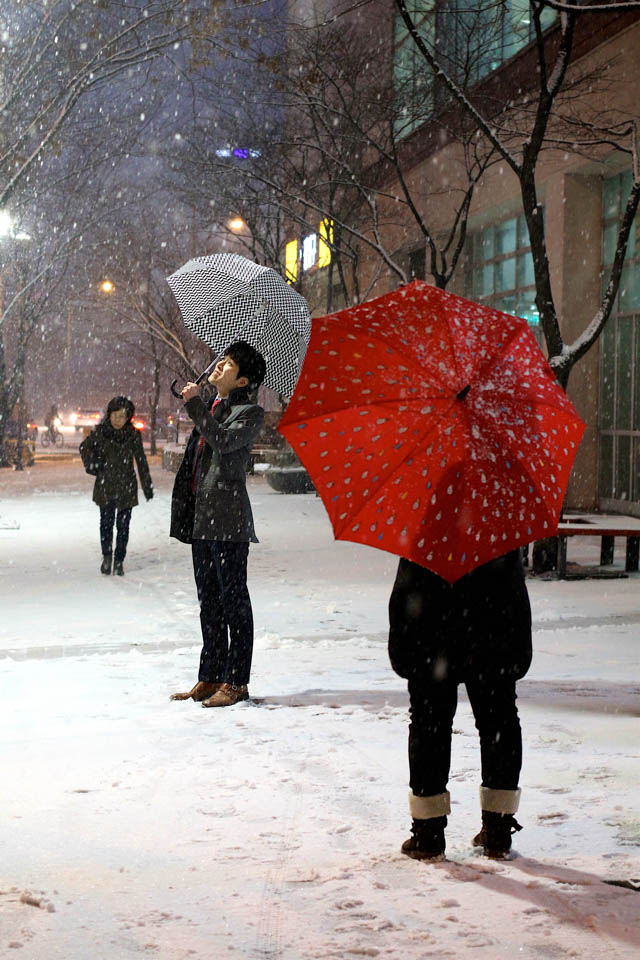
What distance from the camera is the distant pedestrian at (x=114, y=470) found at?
11.9m

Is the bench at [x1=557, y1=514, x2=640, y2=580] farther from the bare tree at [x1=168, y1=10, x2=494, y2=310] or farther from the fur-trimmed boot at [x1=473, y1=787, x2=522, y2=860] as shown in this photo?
the fur-trimmed boot at [x1=473, y1=787, x2=522, y2=860]

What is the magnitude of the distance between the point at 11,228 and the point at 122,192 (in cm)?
407

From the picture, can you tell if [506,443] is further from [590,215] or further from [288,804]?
[590,215]

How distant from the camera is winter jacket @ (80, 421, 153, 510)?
39.0 ft

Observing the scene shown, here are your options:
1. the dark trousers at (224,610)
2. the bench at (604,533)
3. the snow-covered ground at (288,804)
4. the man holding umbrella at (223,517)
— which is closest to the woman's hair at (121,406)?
the snow-covered ground at (288,804)

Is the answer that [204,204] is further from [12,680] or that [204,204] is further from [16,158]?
[12,680]

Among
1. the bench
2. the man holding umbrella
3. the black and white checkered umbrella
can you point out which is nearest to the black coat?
the man holding umbrella

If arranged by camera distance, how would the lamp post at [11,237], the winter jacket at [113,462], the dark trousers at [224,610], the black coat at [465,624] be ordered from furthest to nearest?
the lamp post at [11,237] → the winter jacket at [113,462] → the dark trousers at [224,610] → the black coat at [465,624]

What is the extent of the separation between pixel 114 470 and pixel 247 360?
6.22 metres

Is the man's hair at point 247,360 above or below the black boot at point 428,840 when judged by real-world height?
above

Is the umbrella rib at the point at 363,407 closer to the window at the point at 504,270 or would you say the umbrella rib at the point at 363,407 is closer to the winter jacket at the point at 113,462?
the winter jacket at the point at 113,462

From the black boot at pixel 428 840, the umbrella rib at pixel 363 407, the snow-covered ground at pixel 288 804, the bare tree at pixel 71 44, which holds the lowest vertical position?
the snow-covered ground at pixel 288 804

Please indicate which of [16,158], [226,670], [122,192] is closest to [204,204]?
[122,192]

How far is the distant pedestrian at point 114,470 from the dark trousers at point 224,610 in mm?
5694
